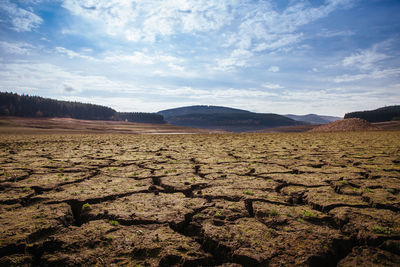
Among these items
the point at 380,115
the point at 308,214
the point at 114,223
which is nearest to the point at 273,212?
the point at 308,214

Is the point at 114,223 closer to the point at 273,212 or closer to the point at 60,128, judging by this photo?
the point at 273,212

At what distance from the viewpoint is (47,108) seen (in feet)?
183

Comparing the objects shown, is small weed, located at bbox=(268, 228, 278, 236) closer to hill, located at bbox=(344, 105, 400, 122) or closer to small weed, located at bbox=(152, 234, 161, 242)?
small weed, located at bbox=(152, 234, 161, 242)

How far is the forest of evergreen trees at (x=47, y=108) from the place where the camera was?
1944 inches

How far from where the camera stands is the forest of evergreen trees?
162ft

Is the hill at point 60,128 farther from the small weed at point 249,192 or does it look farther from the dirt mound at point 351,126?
the small weed at point 249,192

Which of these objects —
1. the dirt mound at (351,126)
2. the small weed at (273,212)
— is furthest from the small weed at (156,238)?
the dirt mound at (351,126)

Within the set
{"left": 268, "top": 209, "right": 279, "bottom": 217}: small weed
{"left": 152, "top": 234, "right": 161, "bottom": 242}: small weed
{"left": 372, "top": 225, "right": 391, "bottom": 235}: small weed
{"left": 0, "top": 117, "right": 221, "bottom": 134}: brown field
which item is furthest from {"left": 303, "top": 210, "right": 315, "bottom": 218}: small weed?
{"left": 0, "top": 117, "right": 221, "bottom": 134}: brown field

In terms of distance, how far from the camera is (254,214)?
6.61 ft

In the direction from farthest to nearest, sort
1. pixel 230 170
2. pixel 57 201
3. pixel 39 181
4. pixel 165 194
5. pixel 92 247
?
pixel 230 170 → pixel 39 181 → pixel 165 194 → pixel 57 201 → pixel 92 247

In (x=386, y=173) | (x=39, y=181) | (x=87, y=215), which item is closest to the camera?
(x=87, y=215)

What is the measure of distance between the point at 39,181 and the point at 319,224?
11.6ft

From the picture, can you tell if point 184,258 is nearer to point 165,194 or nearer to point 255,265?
point 255,265

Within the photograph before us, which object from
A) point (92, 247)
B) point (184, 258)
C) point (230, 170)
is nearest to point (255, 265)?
point (184, 258)
